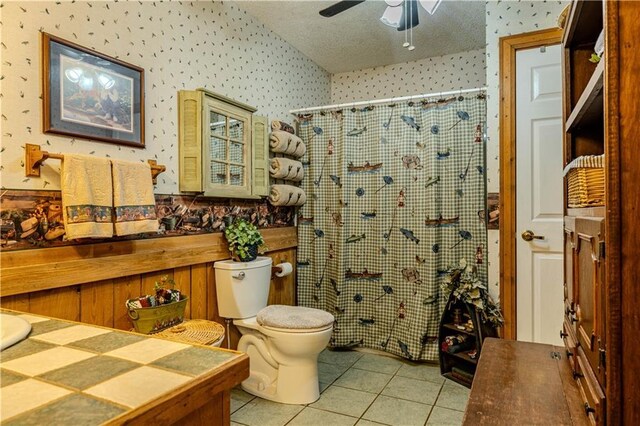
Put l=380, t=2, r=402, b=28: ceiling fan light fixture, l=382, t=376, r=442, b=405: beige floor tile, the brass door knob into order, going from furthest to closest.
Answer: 1. the brass door knob
2. l=382, t=376, r=442, b=405: beige floor tile
3. l=380, t=2, r=402, b=28: ceiling fan light fixture

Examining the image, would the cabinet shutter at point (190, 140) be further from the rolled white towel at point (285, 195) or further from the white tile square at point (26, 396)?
the white tile square at point (26, 396)

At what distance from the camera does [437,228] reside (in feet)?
9.12

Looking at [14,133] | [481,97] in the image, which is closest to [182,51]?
[14,133]

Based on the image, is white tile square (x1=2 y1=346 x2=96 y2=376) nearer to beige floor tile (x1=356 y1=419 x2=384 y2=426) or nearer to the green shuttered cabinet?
the green shuttered cabinet

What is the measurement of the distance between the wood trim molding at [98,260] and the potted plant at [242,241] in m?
0.07

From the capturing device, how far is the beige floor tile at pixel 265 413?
2064 mm

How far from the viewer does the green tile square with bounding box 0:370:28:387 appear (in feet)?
2.19

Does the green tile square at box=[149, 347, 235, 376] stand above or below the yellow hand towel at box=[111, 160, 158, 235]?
below

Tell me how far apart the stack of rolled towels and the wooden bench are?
177cm

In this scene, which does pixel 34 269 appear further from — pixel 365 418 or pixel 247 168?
pixel 365 418

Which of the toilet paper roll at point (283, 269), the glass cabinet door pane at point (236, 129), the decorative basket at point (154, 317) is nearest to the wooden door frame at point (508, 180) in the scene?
the toilet paper roll at point (283, 269)

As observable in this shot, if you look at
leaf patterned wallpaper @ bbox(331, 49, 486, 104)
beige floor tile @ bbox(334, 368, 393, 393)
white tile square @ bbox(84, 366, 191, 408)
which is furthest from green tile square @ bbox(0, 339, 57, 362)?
leaf patterned wallpaper @ bbox(331, 49, 486, 104)

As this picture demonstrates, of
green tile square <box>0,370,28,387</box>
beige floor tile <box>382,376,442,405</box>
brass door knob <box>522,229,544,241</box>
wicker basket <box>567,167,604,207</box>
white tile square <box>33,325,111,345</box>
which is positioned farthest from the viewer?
brass door knob <box>522,229,544,241</box>

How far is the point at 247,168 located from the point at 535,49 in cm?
190
